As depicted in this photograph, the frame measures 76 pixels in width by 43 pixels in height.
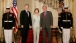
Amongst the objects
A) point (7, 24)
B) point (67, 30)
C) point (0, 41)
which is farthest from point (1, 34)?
point (67, 30)

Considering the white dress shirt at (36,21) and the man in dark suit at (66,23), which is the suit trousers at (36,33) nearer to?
the white dress shirt at (36,21)

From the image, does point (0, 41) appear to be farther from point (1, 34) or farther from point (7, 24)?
point (7, 24)

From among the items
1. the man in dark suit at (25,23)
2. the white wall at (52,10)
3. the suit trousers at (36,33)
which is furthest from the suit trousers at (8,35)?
the white wall at (52,10)

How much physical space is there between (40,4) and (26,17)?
4.53 m

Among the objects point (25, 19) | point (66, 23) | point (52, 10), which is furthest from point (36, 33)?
point (52, 10)

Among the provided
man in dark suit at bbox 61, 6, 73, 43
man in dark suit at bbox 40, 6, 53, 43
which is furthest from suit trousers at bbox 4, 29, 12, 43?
man in dark suit at bbox 61, 6, 73, 43

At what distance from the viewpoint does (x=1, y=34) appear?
12.2 meters

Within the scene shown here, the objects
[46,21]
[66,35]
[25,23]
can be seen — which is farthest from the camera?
[66,35]

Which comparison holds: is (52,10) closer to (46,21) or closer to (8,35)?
(46,21)

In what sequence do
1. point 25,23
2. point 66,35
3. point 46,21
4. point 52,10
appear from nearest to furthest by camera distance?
point 25,23 < point 46,21 < point 66,35 < point 52,10

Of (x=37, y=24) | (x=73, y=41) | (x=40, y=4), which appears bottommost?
(x=73, y=41)

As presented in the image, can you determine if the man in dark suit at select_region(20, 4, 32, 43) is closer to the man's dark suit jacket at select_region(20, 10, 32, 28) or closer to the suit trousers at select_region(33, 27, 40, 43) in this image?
the man's dark suit jacket at select_region(20, 10, 32, 28)

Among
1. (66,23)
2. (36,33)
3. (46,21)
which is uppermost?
(46,21)

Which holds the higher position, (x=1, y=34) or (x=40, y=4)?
(x=40, y=4)
